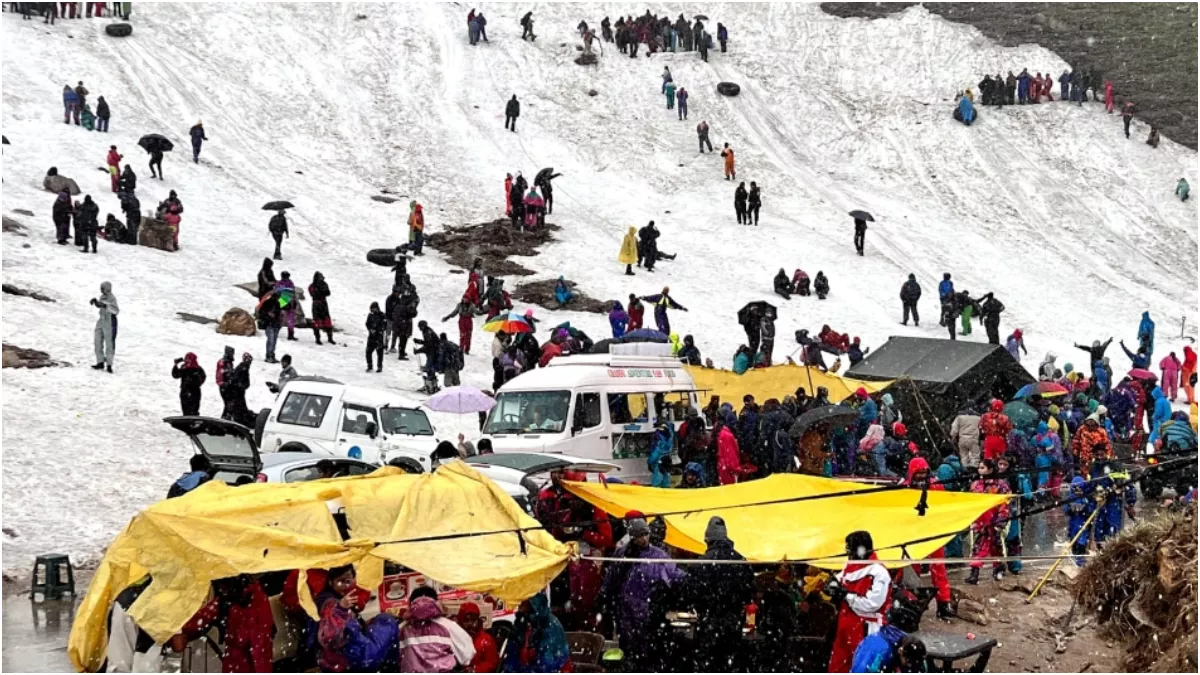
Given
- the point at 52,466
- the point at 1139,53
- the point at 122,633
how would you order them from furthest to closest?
the point at 1139,53, the point at 52,466, the point at 122,633

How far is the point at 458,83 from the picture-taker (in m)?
44.6

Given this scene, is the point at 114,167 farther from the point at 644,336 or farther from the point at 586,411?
the point at 586,411

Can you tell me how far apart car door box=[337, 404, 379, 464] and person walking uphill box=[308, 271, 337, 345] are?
26.2 ft

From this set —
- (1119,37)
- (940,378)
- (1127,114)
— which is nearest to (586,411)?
(940,378)

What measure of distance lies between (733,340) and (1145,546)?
1876 cm

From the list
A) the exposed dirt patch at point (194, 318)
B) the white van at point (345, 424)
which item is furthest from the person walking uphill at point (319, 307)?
the white van at point (345, 424)

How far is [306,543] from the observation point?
914cm

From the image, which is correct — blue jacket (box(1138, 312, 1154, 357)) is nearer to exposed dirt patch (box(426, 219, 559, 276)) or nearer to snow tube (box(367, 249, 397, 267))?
exposed dirt patch (box(426, 219, 559, 276))

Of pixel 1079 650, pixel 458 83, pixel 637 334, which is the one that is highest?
pixel 458 83

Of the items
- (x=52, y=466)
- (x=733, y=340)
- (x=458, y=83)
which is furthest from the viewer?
A: (x=458, y=83)

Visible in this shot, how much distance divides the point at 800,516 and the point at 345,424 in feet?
23.0

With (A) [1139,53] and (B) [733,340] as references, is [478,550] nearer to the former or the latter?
(B) [733,340]

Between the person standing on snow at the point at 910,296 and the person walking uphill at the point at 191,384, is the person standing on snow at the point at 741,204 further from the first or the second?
the person walking uphill at the point at 191,384

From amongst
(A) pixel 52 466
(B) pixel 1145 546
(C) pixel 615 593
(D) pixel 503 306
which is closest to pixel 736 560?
(C) pixel 615 593
